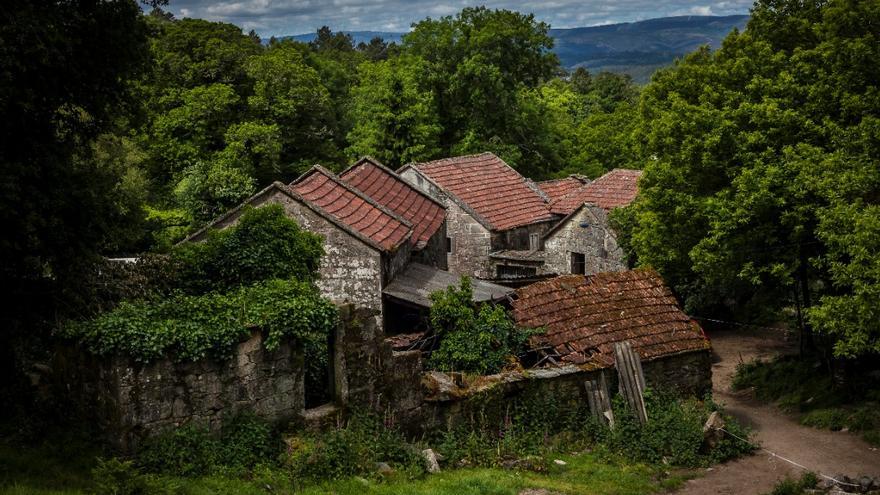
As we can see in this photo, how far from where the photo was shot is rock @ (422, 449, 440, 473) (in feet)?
47.8

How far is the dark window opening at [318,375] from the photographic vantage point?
1538 cm

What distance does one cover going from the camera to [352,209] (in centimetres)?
2477

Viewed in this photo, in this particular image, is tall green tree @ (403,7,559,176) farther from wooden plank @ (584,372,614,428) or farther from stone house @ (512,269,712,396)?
wooden plank @ (584,372,614,428)

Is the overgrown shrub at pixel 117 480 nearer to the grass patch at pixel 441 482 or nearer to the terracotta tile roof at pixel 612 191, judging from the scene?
the grass patch at pixel 441 482

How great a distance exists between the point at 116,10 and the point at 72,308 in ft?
16.2

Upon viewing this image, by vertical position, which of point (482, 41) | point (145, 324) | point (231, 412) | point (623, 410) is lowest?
point (623, 410)

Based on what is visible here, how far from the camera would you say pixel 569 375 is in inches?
697

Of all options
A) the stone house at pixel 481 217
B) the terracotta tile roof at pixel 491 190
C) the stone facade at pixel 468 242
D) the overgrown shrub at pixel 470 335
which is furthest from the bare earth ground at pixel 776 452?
the terracotta tile roof at pixel 491 190

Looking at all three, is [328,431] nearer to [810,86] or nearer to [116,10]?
[116,10]

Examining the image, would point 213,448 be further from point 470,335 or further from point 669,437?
point 669,437

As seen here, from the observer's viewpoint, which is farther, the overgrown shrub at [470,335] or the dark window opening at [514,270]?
the dark window opening at [514,270]

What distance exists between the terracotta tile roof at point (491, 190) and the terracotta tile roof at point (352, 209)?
11.0 metres

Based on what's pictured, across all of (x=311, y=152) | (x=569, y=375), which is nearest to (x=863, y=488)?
(x=569, y=375)

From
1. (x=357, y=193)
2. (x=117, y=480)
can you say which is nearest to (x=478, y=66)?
(x=357, y=193)
